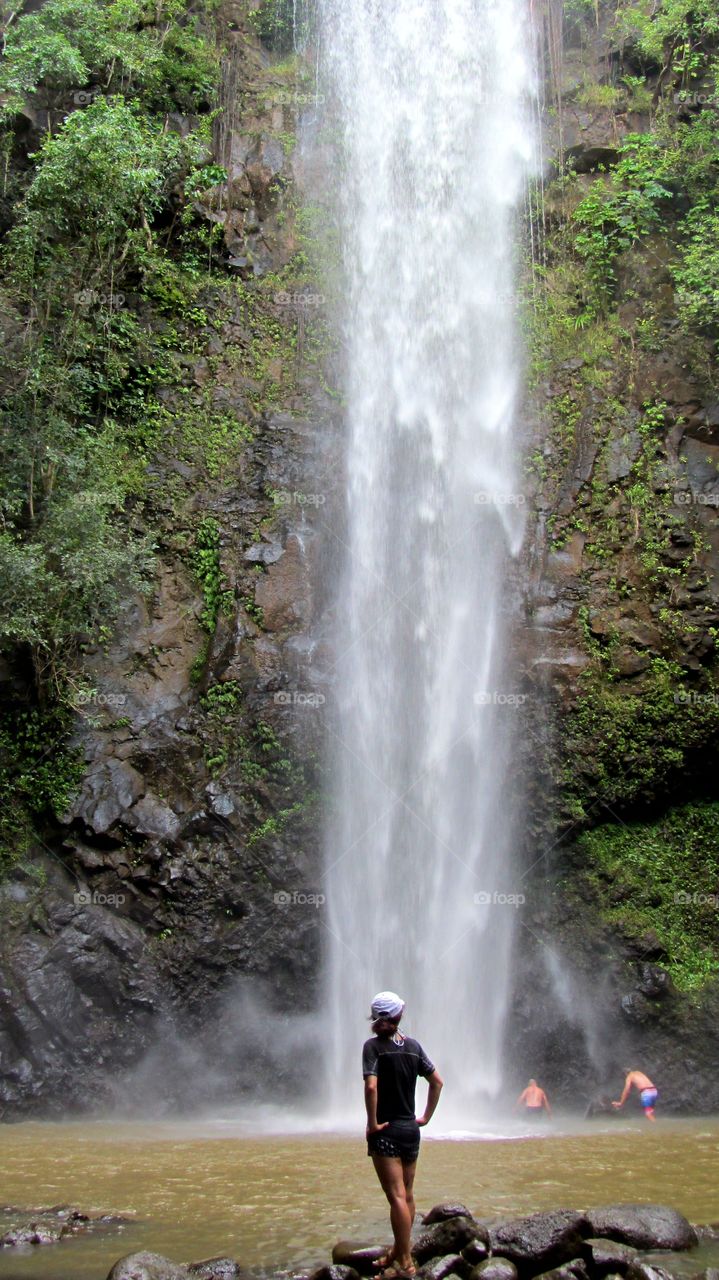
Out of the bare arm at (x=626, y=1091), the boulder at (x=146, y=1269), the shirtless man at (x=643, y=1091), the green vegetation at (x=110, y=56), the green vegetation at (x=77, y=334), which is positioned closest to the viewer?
the boulder at (x=146, y=1269)

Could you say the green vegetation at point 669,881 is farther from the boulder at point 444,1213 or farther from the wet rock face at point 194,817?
the boulder at point 444,1213

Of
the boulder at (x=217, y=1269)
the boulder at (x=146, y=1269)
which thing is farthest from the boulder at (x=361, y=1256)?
the boulder at (x=146, y=1269)

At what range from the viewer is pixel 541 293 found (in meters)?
18.3

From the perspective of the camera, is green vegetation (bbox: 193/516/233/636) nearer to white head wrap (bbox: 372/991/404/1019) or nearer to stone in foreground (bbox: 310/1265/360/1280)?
white head wrap (bbox: 372/991/404/1019)

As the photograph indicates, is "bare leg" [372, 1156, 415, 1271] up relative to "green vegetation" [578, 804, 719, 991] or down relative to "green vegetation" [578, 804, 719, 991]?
down

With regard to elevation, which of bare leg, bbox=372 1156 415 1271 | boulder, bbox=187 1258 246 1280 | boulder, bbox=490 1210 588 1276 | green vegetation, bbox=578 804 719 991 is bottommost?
boulder, bbox=187 1258 246 1280

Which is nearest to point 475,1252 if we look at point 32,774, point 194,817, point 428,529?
point 194,817

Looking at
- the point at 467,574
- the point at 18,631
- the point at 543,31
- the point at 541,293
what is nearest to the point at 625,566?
the point at 467,574

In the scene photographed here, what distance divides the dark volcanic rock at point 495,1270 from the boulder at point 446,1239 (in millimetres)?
255

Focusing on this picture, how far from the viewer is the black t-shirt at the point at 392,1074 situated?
5512 millimetres

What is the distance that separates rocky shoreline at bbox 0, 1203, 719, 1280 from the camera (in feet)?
17.4

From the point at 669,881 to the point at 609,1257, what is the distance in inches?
349

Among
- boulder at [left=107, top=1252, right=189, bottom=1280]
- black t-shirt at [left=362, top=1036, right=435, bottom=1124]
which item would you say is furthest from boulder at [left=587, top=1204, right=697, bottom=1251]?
boulder at [left=107, top=1252, right=189, bottom=1280]

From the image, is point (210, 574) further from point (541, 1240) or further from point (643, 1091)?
point (541, 1240)
